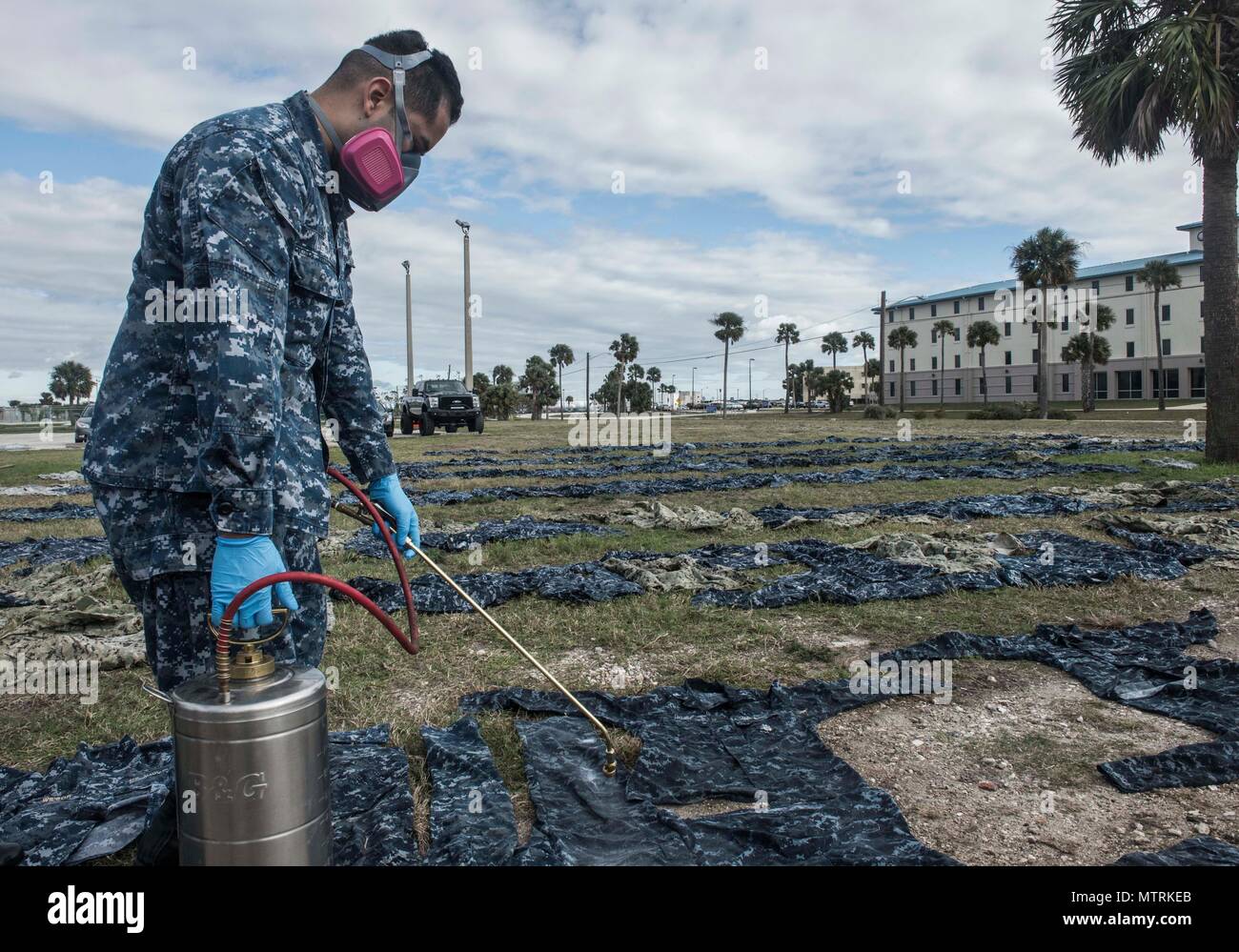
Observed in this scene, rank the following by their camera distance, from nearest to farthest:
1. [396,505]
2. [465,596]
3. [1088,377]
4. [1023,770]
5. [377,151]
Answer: [377,151], [465,596], [396,505], [1023,770], [1088,377]

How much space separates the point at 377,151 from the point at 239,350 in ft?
2.43

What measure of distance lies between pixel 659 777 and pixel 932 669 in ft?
6.10

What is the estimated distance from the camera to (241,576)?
192cm

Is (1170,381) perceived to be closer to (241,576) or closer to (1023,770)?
(1023,770)

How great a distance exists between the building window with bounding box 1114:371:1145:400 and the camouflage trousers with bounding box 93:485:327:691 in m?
79.8

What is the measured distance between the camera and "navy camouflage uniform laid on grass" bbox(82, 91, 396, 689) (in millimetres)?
1862

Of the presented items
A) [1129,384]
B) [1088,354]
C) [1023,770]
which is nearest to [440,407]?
[1023,770]

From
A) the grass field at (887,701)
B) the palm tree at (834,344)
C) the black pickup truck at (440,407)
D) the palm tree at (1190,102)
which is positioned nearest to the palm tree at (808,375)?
the palm tree at (834,344)

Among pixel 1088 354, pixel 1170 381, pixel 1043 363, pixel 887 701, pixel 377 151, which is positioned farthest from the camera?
pixel 1170 381

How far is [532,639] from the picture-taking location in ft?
16.2

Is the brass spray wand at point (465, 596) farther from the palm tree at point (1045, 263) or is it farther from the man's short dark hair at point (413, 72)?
the palm tree at point (1045, 263)

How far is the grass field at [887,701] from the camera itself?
2793mm

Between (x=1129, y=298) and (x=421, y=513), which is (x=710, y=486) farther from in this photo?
(x=1129, y=298)

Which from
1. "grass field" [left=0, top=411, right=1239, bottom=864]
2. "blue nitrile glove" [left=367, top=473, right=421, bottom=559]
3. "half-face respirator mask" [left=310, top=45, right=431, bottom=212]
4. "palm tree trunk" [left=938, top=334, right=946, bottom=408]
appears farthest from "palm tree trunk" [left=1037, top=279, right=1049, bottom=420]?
"half-face respirator mask" [left=310, top=45, right=431, bottom=212]
